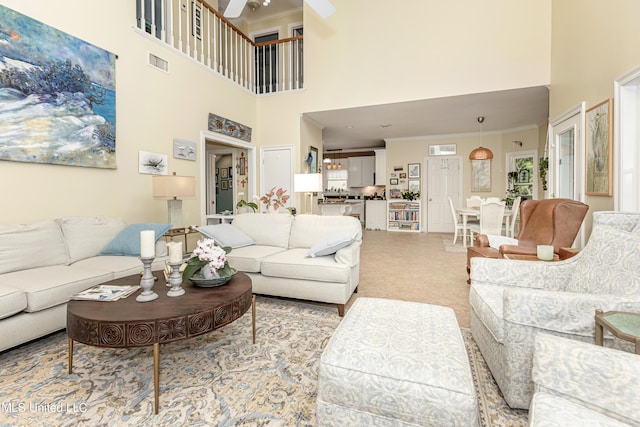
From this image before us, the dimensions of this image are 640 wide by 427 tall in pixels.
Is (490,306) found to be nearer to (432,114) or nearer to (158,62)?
(158,62)

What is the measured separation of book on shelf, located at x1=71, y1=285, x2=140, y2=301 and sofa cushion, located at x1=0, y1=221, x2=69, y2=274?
39.7 inches

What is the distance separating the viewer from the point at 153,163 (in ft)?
12.7

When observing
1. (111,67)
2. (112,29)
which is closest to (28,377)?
(111,67)

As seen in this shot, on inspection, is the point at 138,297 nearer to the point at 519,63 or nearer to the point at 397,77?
the point at 397,77

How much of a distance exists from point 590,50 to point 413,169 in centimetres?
546

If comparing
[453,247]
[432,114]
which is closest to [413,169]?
[432,114]

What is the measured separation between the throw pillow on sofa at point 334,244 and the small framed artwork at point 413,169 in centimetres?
629

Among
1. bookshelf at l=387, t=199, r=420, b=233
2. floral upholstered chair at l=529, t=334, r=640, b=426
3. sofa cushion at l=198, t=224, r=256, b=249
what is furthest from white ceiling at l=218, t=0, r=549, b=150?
floral upholstered chair at l=529, t=334, r=640, b=426

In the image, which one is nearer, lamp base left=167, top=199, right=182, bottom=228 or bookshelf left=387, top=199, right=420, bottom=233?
lamp base left=167, top=199, right=182, bottom=228

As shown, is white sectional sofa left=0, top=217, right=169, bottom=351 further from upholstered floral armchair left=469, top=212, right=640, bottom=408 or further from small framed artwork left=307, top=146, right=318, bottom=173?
small framed artwork left=307, top=146, right=318, bottom=173

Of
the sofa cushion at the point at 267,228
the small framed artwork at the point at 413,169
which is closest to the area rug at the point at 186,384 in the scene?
the sofa cushion at the point at 267,228

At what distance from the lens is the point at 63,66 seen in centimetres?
292

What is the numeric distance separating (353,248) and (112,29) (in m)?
3.67

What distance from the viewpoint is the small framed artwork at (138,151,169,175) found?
3.73 meters
